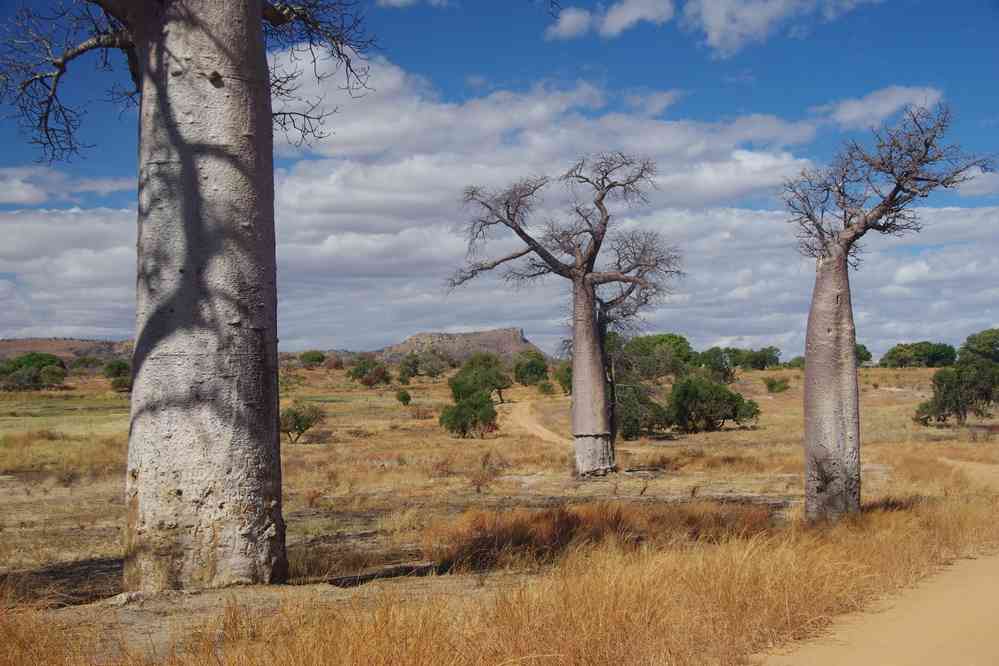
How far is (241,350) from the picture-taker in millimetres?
4914

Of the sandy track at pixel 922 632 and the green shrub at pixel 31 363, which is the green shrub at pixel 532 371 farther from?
the sandy track at pixel 922 632

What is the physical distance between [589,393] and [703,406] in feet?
54.9

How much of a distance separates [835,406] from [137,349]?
5.93 metres

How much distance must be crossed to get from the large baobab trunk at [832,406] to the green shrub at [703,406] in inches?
929

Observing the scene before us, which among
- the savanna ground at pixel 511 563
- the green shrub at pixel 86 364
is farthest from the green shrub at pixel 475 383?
the green shrub at pixel 86 364

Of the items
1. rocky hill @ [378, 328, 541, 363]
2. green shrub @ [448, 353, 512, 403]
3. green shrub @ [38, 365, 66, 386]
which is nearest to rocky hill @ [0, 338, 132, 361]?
rocky hill @ [378, 328, 541, 363]

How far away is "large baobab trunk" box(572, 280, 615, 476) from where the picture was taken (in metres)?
16.2

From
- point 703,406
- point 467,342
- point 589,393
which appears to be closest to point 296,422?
point 703,406

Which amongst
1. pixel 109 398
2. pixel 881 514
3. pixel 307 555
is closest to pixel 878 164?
pixel 881 514

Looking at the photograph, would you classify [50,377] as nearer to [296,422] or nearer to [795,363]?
[296,422]

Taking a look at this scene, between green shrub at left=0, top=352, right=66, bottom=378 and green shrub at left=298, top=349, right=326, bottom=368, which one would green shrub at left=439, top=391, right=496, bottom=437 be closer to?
green shrub at left=0, top=352, right=66, bottom=378

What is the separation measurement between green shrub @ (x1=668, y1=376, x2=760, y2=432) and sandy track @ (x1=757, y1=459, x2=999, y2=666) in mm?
26010

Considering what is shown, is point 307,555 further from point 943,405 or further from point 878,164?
point 943,405

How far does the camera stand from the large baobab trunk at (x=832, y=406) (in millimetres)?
8336
